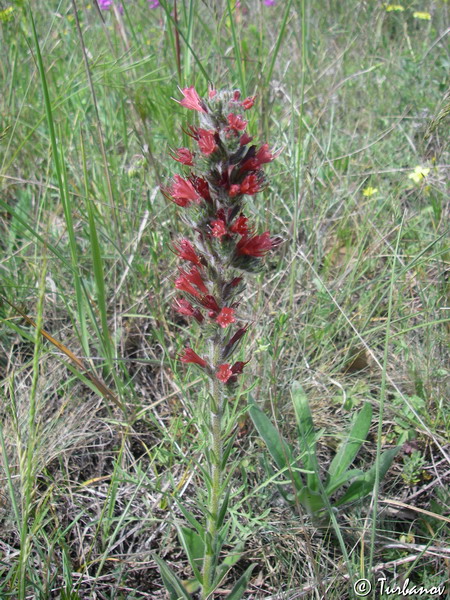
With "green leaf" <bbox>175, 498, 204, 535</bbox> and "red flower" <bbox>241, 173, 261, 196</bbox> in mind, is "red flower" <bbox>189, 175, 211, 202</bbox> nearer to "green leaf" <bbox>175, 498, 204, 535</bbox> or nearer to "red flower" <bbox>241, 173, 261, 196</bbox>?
"red flower" <bbox>241, 173, 261, 196</bbox>

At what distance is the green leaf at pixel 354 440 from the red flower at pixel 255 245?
3.01ft

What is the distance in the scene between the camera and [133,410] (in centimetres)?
256

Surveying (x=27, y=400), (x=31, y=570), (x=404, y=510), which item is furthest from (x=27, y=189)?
(x=404, y=510)

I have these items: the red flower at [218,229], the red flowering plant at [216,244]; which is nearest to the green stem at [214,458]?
the red flowering plant at [216,244]

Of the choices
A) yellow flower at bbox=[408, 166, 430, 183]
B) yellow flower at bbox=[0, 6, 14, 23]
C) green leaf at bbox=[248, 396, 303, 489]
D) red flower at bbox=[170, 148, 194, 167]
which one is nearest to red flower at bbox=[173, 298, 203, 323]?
red flower at bbox=[170, 148, 194, 167]

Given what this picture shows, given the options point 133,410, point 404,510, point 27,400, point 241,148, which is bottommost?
point 404,510

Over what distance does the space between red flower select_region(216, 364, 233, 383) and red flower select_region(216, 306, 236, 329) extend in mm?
171

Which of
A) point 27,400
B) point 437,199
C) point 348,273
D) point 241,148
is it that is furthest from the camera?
point 437,199

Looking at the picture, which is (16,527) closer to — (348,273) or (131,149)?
(348,273)

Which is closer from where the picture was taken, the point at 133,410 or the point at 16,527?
the point at 16,527

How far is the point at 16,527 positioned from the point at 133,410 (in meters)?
0.75

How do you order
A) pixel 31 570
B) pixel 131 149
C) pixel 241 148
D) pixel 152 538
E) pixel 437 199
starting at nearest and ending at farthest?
pixel 241 148, pixel 31 570, pixel 152 538, pixel 437 199, pixel 131 149

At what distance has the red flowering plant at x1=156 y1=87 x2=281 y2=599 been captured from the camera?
149 cm

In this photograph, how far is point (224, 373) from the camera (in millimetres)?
1676
